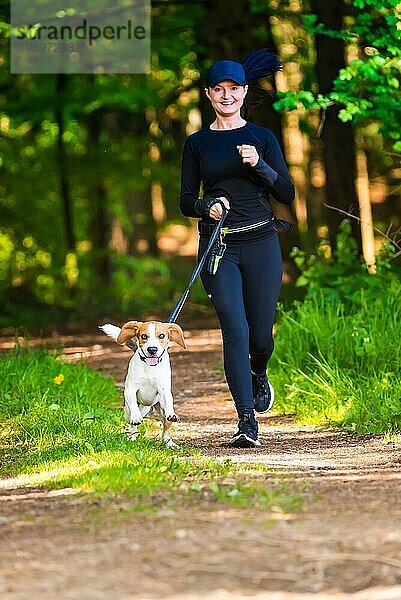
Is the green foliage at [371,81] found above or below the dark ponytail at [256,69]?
above

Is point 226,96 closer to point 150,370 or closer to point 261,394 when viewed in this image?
point 150,370

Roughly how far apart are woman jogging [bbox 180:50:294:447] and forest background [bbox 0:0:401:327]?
6.26 meters

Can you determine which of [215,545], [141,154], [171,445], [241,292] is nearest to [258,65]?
[241,292]

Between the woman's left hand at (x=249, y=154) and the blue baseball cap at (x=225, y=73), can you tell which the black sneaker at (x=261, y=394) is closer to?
the woman's left hand at (x=249, y=154)

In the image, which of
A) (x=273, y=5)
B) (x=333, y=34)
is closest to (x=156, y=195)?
(x=273, y=5)

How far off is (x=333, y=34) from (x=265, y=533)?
768 cm

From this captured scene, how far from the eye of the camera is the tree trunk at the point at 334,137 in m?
15.6

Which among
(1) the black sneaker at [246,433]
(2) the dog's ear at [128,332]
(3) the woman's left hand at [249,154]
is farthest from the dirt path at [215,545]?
(3) the woman's left hand at [249,154]

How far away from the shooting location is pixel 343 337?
31.6 feet

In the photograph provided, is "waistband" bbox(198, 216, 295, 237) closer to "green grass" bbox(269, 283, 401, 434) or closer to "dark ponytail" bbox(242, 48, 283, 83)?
"dark ponytail" bbox(242, 48, 283, 83)

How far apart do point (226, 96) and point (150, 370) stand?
1623 mm

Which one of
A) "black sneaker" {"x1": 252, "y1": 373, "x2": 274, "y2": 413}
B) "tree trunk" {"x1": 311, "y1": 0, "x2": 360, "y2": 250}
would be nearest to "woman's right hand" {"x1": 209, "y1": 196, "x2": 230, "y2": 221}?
"black sneaker" {"x1": 252, "y1": 373, "x2": 274, "y2": 413}

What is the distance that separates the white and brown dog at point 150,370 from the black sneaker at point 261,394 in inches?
31.1

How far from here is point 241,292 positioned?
24.0 ft
